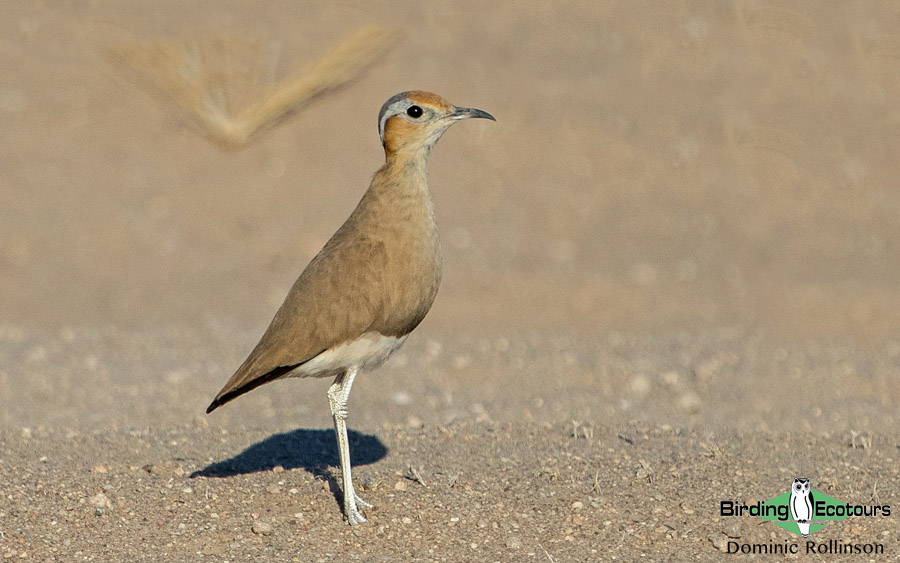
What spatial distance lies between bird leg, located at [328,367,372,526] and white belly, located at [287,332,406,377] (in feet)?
0.33

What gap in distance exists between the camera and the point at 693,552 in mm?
5703

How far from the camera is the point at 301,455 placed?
7199 millimetres

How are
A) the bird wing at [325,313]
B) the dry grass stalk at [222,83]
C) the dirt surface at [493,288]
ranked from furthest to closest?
the dry grass stalk at [222,83], the dirt surface at [493,288], the bird wing at [325,313]

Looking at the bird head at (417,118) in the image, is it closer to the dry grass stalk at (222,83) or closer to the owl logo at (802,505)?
the owl logo at (802,505)

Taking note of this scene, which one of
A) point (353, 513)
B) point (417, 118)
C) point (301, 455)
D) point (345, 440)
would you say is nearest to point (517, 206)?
point (301, 455)

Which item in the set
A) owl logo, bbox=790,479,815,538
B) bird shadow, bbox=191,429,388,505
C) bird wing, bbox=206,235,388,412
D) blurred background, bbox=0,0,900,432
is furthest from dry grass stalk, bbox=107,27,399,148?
owl logo, bbox=790,479,815,538

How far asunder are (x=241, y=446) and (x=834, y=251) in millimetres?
9818

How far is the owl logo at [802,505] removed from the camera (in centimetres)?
596

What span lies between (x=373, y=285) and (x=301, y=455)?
1946 mm

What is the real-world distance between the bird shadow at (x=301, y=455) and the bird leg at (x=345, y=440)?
0.45 meters

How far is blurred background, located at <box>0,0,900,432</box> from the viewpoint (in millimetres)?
10508

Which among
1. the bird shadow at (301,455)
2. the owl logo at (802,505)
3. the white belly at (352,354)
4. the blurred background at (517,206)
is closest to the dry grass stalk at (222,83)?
the blurred background at (517,206)

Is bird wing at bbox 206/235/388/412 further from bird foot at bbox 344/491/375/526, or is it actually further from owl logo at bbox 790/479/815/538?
owl logo at bbox 790/479/815/538

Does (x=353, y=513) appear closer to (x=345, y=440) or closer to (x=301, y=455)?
(x=345, y=440)
